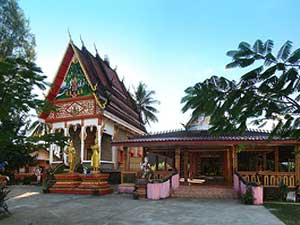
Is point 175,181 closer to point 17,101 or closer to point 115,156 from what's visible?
point 115,156

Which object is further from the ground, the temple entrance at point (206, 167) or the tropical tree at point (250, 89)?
the tropical tree at point (250, 89)

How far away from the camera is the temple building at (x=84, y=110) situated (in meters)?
18.9

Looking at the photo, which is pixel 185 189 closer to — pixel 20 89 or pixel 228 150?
pixel 228 150

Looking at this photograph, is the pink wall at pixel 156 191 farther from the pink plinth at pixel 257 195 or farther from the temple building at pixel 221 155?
the pink plinth at pixel 257 195

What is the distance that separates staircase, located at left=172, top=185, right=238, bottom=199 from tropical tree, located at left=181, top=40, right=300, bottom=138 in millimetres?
9278

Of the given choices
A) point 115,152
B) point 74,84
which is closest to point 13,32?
point 74,84

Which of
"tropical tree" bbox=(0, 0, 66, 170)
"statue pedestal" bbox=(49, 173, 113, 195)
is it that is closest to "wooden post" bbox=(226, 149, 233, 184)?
"statue pedestal" bbox=(49, 173, 113, 195)

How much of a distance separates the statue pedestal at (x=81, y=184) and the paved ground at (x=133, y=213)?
3086 millimetres

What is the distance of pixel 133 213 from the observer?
950 centimetres

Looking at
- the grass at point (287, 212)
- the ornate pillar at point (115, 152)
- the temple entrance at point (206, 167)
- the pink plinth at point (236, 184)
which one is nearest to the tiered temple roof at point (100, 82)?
the ornate pillar at point (115, 152)

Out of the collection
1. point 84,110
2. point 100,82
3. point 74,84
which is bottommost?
point 84,110

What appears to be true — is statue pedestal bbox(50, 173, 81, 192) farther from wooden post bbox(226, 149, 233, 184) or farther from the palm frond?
the palm frond

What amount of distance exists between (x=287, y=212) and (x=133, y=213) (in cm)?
460

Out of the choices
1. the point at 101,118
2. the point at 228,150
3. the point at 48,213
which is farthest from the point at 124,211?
the point at 101,118
